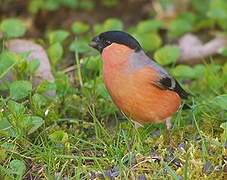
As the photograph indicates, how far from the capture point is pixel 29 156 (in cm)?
333

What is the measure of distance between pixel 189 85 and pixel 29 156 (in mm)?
1652

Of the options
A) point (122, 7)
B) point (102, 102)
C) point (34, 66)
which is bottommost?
point (122, 7)

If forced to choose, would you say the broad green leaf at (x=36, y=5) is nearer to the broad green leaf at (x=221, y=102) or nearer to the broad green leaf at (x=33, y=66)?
the broad green leaf at (x=33, y=66)

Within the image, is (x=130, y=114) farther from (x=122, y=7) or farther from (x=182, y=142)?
(x=122, y=7)

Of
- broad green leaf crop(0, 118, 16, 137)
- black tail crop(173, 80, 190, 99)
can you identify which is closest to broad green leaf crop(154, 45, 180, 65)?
black tail crop(173, 80, 190, 99)

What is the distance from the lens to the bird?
11.4 feet

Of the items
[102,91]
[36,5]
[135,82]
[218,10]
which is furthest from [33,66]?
[36,5]

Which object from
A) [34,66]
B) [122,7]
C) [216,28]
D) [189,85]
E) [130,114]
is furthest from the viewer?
[122,7]

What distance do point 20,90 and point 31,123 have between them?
0.33 meters

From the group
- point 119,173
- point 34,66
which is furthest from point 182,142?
point 34,66

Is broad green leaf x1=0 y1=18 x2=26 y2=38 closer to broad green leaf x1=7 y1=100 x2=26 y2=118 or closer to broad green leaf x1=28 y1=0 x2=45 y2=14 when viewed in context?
broad green leaf x1=7 y1=100 x2=26 y2=118

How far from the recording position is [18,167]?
3.15 m

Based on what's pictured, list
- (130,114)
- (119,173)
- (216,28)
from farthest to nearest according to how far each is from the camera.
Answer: (216,28), (130,114), (119,173)

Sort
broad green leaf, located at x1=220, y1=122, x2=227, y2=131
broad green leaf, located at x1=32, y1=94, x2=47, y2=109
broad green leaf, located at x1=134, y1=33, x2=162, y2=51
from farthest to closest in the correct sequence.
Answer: broad green leaf, located at x1=134, y1=33, x2=162, y2=51 < broad green leaf, located at x1=32, y1=94, x2=47, y2=109 < broad green leaf, located at x1=220, y1=122, x2=227, y2=131
